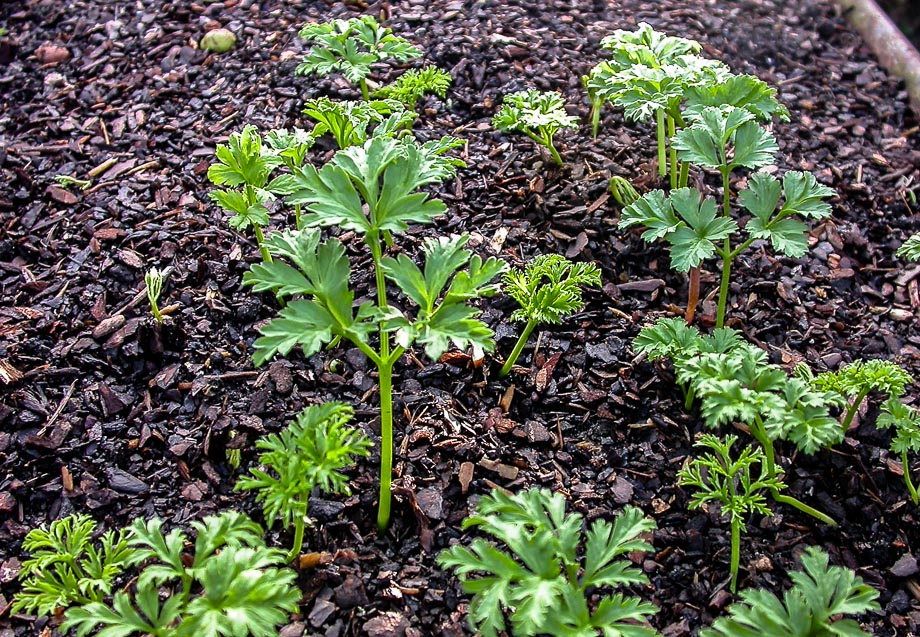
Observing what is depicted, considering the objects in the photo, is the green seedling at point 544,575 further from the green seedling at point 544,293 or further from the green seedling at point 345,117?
the green seedling at point 345,117

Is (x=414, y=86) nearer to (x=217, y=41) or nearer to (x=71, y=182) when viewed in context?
(x=217, y=41)

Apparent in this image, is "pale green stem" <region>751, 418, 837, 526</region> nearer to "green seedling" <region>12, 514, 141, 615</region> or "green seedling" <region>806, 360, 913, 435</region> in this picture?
"green seedling" <region>806, 360, 913, 435</region>

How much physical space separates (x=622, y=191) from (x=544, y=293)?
0.78 m

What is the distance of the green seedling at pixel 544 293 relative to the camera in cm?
271

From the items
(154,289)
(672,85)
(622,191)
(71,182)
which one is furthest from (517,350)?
(71,182)

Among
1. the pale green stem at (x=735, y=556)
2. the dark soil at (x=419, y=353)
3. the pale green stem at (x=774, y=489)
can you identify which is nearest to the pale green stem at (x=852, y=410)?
the dark soil at (x=419, y=353)

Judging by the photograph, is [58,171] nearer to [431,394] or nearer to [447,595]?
[431,394]

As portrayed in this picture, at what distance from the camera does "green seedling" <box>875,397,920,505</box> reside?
2586 millimetres

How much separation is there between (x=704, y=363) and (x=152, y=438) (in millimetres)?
1722

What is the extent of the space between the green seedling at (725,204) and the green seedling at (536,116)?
519 mm

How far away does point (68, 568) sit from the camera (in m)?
2.34

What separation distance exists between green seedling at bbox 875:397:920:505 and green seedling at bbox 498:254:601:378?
3.27ft

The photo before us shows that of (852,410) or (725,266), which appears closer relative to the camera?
(852,410)

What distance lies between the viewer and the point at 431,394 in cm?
281
